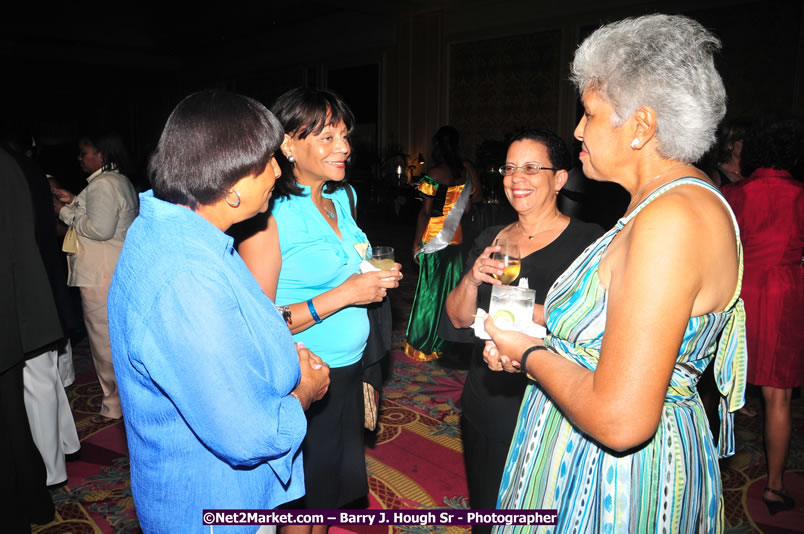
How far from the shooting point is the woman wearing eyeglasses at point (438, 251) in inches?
105

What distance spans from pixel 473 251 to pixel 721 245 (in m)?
1.17

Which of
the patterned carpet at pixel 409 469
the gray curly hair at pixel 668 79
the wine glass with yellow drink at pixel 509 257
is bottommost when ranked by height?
the patterned carpet at pixel 409 469

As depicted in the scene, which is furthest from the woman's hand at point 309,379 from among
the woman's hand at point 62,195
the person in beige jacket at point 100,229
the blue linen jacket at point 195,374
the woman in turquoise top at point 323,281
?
the woman's hand at point 62,195

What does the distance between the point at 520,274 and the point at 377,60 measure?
38.7 ft

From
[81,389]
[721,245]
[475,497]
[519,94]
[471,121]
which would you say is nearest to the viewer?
[721,245]

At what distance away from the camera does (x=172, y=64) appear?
17969 mm

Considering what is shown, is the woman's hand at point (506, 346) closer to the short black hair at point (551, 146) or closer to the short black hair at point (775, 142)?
the short black hair at point (551, 146)

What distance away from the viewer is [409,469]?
3049 millimetres

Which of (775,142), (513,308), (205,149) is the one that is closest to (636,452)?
(513,308)

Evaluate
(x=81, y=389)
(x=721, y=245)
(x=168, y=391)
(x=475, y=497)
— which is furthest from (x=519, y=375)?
(x=81, y=389)

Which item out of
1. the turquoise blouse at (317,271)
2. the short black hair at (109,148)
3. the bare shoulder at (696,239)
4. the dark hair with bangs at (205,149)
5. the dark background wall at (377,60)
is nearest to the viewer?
the bare shoulder at (696,239)

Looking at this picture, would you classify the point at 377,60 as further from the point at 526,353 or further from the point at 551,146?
the point at 526,353

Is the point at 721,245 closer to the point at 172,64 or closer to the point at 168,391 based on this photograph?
the point at 168,391

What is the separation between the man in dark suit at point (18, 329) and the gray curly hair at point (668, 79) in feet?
7.22
